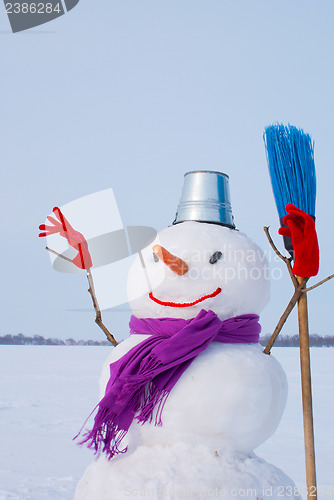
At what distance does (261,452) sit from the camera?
3154mm

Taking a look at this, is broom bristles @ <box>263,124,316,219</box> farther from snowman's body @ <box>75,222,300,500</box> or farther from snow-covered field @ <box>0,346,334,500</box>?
snow-covered field @ <box>0,346,334,500</box>

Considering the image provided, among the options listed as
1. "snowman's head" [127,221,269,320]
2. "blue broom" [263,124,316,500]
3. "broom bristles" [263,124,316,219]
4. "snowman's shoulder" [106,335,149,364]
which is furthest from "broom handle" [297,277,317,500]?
"snowman's shoulder" [106,335,149,364]

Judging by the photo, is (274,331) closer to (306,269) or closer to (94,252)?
(306,269)

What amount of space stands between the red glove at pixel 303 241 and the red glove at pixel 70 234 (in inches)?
27.4

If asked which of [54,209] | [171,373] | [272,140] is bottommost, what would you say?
[171,373]

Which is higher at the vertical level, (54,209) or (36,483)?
(54,209)

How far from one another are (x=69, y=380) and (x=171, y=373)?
14.2ft

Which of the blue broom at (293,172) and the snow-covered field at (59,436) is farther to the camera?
the snow-covered field at (59,436)

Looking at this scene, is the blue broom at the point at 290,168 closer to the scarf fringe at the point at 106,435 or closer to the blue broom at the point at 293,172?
the blue broom at the point at 293,172

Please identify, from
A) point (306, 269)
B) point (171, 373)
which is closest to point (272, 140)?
point (306, 269)

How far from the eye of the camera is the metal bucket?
5.79ft

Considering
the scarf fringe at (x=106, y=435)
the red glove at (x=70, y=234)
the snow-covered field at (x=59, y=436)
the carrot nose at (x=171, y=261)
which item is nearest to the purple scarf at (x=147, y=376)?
the scarf fringe at (x=106, y=435)

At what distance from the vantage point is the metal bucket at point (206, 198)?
69.4 inches

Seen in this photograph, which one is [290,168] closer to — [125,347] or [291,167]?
[291,167]
